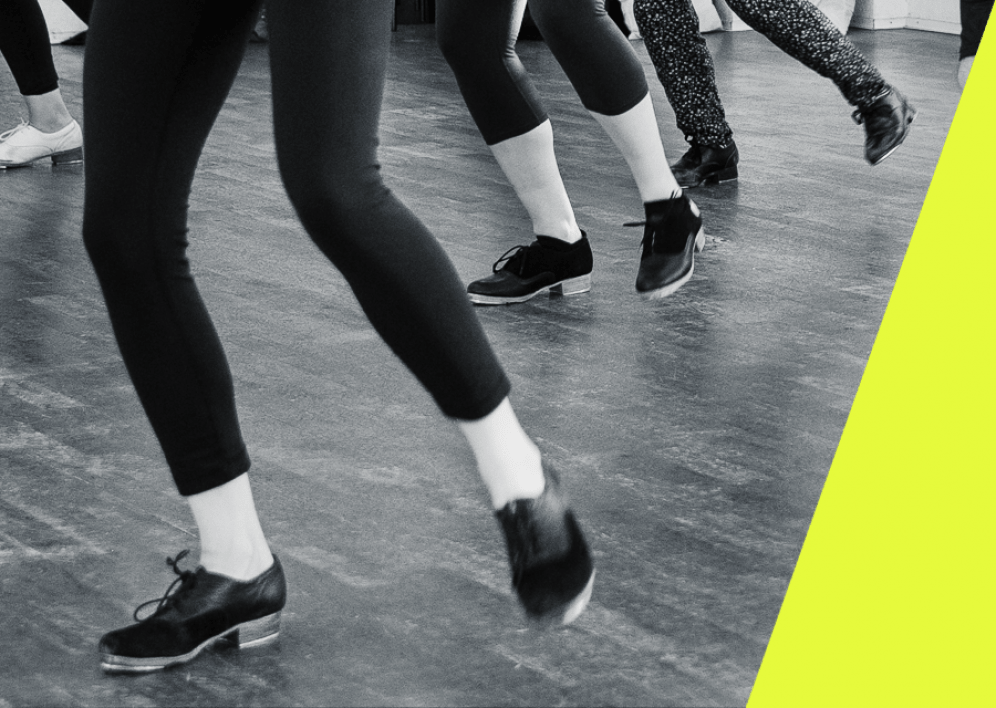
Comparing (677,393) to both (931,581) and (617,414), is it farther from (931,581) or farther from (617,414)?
(931,581)

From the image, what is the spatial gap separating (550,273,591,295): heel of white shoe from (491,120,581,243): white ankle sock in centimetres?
7

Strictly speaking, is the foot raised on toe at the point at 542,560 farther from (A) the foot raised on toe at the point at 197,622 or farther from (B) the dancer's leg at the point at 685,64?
(B) the dancer's leg at the point at 685,64

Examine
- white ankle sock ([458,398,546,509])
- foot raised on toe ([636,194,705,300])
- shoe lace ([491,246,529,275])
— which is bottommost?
shoe lace ([491,246,529,275])

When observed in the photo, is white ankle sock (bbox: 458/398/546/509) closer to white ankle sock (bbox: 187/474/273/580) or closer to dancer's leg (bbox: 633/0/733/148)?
white ankle sock (bbox: 187/474/273/580)

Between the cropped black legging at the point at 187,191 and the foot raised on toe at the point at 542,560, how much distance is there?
0.33 feet

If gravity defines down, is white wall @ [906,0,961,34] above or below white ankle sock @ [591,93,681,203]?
below

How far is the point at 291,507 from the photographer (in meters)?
1.69

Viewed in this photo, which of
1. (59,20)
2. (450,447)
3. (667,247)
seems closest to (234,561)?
(450,447)

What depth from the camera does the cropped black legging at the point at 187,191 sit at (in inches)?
45.1

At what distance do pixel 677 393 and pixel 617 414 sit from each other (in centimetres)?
13

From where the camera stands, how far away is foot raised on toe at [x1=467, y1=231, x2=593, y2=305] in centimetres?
251

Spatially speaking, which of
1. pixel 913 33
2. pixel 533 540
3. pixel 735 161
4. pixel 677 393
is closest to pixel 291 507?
pixel 533 540

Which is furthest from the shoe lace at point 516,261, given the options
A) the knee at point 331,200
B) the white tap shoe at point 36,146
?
the white tap shoe at point 36,146

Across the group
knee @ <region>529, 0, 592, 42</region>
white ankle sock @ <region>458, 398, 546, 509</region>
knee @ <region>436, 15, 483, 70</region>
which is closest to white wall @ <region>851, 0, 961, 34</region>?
knee @ <region>529, 0, 592, 42</region>
